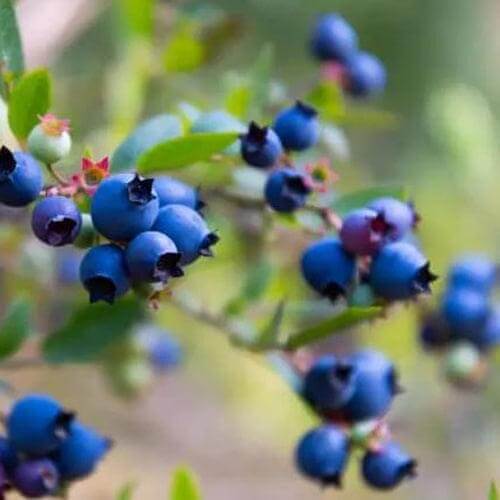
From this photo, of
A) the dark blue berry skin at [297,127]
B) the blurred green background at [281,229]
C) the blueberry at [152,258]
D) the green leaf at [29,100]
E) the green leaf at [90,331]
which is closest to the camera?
the blueberry at [152,258]

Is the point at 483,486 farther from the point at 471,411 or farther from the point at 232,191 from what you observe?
the point at 232,191

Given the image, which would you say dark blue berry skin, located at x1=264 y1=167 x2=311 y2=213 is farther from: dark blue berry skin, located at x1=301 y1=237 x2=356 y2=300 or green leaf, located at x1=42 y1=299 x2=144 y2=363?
green leaf, located at x1=42 y1=299 x2=144 y2=363

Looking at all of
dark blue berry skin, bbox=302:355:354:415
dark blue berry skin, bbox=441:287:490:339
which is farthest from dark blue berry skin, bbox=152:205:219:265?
dark blue berry skin, bbox=441:287:490:339

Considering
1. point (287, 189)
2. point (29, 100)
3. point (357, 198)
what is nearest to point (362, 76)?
point (357, 198)

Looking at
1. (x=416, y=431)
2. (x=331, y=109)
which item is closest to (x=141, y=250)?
(x=331, y=109)

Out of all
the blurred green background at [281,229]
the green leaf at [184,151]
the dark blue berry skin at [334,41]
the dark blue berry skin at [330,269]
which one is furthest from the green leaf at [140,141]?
the dark blue berry skin at [334,41]

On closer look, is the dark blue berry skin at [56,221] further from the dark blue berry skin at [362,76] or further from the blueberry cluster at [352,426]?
the dark blue berry skin at [362,76]

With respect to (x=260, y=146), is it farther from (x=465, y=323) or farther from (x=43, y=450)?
(x=465, y=323)
